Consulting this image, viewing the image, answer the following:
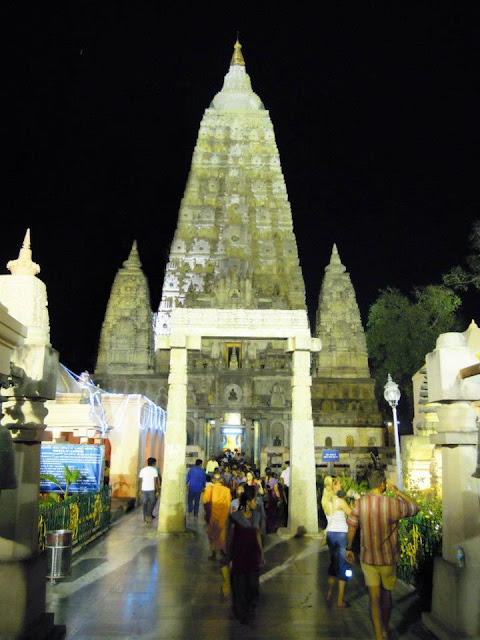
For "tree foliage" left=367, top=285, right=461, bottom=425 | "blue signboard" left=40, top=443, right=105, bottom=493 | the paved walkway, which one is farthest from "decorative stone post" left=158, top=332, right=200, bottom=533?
"tree foliage" left=367, top=285, right=461, bottom=425

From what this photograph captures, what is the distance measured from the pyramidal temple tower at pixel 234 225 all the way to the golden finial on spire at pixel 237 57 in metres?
5.22

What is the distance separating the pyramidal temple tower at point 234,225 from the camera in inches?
1966

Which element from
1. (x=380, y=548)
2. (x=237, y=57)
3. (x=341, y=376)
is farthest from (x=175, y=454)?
(x=237, y=57)

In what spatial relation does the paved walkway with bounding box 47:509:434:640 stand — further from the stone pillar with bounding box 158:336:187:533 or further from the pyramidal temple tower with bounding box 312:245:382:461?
the pyramidal temple tower with bounding box 312:245:382:461

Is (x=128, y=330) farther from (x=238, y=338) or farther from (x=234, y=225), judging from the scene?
(x=238, y=338)

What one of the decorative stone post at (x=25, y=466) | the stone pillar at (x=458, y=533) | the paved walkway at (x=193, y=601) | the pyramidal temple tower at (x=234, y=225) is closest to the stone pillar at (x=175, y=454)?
the paved walkway at (x=193, y=601)

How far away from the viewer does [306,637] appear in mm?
6555

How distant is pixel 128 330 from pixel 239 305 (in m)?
9.02

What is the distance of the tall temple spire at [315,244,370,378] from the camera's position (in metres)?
47.4

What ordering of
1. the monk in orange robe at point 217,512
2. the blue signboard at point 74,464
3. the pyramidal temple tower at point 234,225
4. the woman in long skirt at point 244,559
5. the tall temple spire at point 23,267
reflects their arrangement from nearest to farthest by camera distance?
the tall temple spire at point 23,267 → the woman in long skirt at point 244,559 → the monk in orange robe at point 217,512 → the blue signboard at point 74,464 → the pyramidal temple tower at point 234,225

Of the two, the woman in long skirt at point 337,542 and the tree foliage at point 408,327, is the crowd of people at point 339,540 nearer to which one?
the woman in long skirt at point 337,542

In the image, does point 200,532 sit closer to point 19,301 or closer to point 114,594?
point 114,594

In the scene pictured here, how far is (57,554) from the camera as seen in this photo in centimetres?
871

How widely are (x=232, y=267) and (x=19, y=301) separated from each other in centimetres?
A: 4277
